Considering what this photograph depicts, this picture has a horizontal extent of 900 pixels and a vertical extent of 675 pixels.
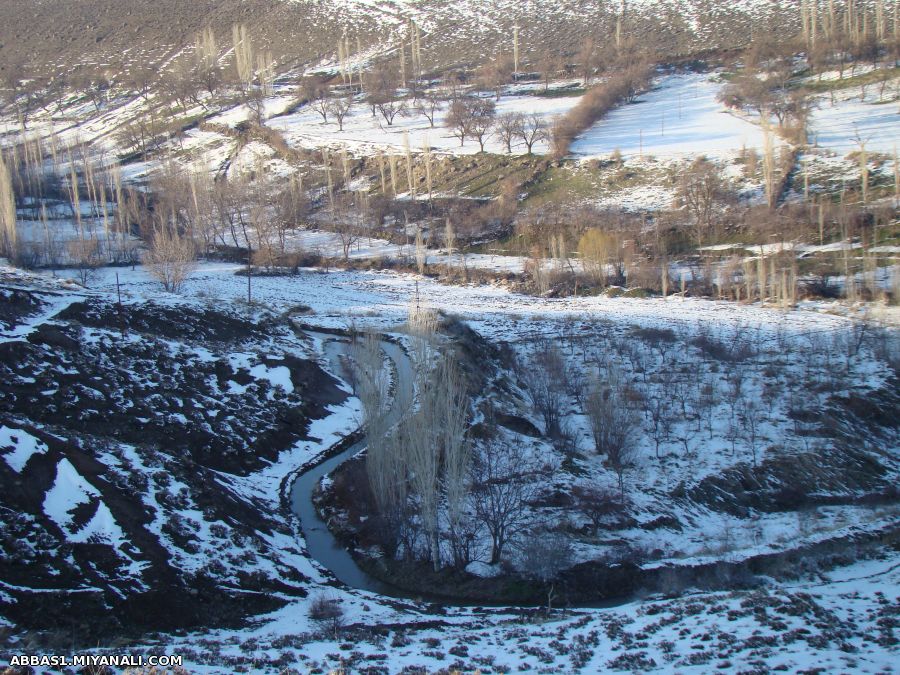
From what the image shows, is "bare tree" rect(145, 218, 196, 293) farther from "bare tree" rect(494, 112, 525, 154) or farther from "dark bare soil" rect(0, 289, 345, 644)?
"bare tree" rect(494, 112, 525, 154)

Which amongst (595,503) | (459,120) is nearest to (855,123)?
(459,120)

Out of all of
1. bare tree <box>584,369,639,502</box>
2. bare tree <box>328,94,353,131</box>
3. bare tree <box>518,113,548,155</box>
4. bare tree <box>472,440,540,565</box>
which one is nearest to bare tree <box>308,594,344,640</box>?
bare tree <box>472,440,540,565</box>

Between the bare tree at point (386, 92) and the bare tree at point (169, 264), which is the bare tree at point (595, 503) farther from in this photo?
the bare tree at point (386, 92)

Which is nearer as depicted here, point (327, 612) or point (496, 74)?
point (327, 612)

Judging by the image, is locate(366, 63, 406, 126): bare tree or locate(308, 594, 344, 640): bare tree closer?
locate(308, 594, 344, 640): bare tree

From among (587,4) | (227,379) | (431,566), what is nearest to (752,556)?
(431,566)

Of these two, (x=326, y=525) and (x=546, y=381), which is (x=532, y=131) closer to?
(x=546, y=381)

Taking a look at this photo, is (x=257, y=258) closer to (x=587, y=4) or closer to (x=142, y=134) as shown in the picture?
(x=142, y=134)

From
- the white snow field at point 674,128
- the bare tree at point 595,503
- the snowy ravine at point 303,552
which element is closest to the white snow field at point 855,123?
the white snow field at point 674,128
